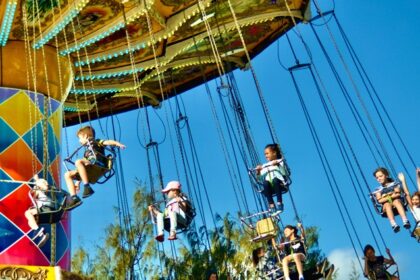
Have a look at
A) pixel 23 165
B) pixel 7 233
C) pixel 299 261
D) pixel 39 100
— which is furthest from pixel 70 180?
pixel 39 100

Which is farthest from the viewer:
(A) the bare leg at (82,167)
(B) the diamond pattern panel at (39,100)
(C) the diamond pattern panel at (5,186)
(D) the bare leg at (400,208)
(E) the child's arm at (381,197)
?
(B) the diamond pattern panel at (39,100)

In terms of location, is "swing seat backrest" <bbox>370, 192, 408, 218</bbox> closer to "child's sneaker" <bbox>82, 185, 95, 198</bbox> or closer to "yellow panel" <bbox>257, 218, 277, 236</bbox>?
"yellow panel" <bbox>257, 218, 277, 236</bbox>

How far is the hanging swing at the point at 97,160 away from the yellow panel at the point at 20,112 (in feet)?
8.50

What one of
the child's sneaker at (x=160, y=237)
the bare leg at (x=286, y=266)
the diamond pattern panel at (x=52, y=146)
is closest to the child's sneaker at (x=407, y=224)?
the bare leg at (x=286, y=266)

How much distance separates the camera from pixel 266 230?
886 cm

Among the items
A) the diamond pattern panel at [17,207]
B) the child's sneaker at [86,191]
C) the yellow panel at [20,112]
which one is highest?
the yellow panel at [20,112]

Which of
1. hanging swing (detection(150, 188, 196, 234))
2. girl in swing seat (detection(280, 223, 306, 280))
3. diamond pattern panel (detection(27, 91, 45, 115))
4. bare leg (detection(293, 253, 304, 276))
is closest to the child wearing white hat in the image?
hanging swing (detection(150, 188, 196, 234))

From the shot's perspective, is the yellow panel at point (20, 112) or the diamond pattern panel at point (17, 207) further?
the yellow panel at point (20, 112)

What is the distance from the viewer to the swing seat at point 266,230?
884cm

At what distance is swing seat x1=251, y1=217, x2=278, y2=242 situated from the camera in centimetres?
884

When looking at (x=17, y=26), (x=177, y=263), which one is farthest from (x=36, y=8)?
(x=177, y=263)

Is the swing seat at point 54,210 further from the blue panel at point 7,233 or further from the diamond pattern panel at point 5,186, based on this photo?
the diamond pattern panel at point 5,186

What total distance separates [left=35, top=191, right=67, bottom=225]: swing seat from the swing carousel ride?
0.78 meters

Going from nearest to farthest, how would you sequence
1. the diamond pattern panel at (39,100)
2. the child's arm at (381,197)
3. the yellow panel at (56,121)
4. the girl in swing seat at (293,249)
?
the girl in swing seat at (293,249) < the child's arm at (381,197) < the diamond pattern panel at (39,100) < the yellow panel at (56,121)
